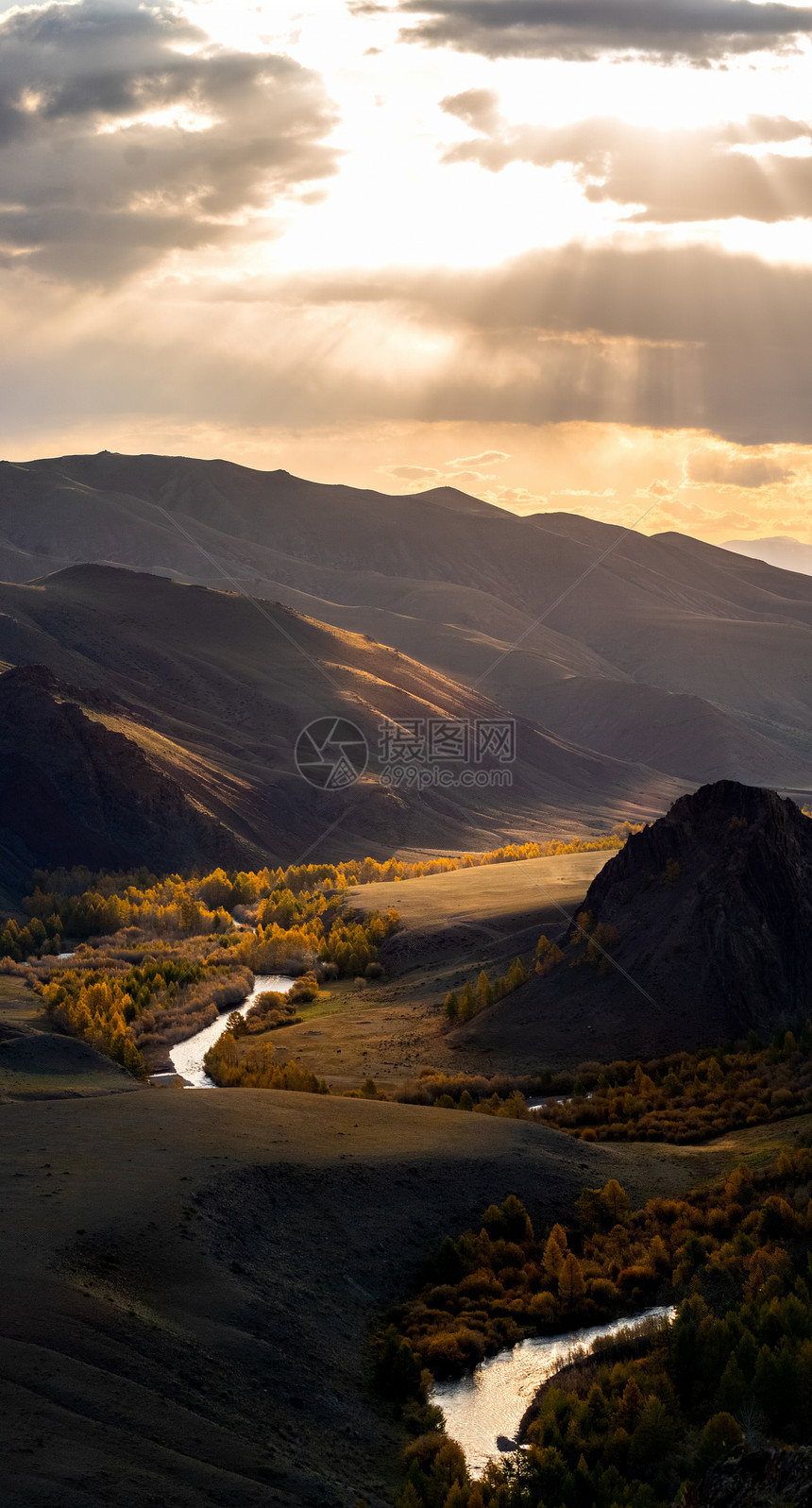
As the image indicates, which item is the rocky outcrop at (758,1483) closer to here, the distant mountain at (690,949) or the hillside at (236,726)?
the distant mountain at (690,949)

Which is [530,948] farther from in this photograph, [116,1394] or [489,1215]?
[116,1394]

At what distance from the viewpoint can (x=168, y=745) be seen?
122 m

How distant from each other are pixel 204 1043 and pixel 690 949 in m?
22.3

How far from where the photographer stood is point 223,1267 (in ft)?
78.2

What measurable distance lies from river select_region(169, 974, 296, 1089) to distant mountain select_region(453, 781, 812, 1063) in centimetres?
1038
